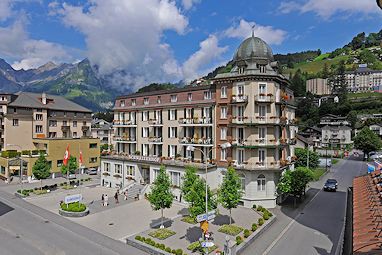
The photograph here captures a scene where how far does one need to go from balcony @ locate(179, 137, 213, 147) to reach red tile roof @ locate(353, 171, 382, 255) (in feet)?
64.0

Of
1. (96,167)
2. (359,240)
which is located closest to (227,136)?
(359,240)

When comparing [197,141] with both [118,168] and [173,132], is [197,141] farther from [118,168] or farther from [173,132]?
[118,168]

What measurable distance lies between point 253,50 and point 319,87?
564ft

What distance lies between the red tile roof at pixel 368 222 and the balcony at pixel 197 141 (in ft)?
64.0

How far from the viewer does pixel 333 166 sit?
73938mm

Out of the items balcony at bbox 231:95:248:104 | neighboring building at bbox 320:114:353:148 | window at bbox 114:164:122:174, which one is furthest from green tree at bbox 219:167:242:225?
neighboring building at bbox 320:114:353:148

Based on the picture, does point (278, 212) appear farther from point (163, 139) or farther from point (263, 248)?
point (163, 139)

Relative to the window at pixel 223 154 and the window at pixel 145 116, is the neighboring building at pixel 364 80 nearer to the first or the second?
the window at pixel 223 154

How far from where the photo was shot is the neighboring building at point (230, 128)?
3562 cm

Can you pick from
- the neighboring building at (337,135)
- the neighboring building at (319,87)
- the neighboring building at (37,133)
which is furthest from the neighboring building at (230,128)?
the neighboring building at (319,87)

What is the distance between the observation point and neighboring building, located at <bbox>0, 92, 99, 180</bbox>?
57281mm

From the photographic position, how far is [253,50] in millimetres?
36969

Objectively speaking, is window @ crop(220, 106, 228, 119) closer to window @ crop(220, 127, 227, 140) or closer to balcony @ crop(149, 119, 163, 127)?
window @ crop(220, 127, 227, 140)

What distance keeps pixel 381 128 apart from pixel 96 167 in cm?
11399
